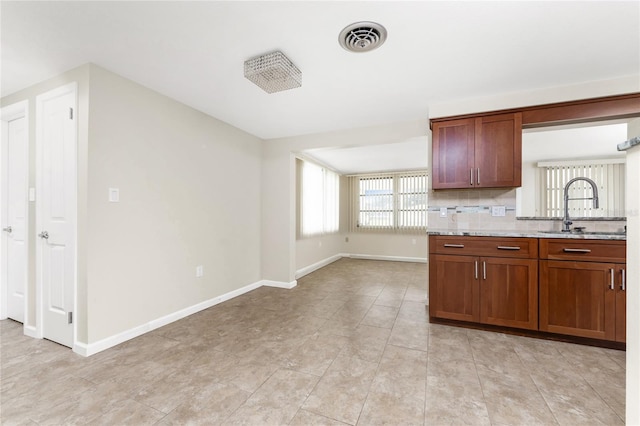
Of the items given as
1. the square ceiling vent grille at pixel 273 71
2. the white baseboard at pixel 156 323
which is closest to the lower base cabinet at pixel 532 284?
the square ceiling vent grille at pixel 273 71

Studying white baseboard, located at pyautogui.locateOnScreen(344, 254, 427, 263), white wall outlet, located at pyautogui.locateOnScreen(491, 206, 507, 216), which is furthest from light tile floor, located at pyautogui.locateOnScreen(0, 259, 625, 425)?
white baseboard, located at pyautogui.locateOnScreen(344, 254, 427, 263)

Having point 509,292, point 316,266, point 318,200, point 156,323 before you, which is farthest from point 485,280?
point 318,200

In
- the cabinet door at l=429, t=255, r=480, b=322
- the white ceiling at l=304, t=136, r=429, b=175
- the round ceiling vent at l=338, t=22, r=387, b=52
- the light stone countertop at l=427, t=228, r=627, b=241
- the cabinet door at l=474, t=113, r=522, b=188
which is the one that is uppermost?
the round ceiling vent at l=338, t=22, r=387, b=52

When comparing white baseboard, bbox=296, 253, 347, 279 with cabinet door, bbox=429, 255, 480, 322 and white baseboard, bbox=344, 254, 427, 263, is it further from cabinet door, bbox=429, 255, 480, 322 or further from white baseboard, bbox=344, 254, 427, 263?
cabinet door, bbox=429, 255, 480, 322

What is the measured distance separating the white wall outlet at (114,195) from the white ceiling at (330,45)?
1014mm

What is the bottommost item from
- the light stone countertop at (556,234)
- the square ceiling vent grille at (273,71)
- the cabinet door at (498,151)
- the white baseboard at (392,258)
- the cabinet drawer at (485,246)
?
the white baseboard at (392,258)

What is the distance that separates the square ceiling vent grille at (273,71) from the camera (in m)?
2.04

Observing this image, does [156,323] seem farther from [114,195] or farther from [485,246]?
[485,246]

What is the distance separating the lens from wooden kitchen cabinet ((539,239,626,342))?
221 centimetres

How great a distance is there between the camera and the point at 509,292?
2506 mm

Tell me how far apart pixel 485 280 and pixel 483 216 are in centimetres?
81

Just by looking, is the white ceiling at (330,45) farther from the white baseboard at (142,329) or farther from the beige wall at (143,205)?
the white baseboard at (142,329)

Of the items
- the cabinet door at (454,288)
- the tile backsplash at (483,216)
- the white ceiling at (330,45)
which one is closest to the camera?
the white ceiling at (330,45)

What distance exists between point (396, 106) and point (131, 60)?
8.33ft
